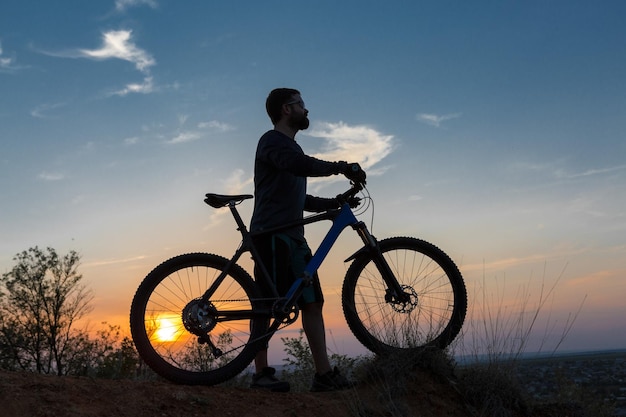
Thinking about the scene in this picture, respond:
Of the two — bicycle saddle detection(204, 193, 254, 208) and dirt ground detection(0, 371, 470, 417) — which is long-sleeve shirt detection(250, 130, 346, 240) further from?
dirt ground detection(0, 371, 470, 417)

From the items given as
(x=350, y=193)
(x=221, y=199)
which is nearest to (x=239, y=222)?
(x=221, y=199)

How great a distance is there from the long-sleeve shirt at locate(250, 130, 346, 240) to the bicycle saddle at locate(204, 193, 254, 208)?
0.96ft

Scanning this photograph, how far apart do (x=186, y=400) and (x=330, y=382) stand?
1.33 metres

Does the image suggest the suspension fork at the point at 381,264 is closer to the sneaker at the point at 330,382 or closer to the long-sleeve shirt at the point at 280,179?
the long-sleeve shirt at the point at 280,179

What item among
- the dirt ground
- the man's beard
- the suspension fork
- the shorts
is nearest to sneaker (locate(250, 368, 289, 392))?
the dirt ground

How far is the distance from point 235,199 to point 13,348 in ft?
74.1

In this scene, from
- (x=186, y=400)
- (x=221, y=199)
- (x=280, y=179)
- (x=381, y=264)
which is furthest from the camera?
(x=381, y=264)

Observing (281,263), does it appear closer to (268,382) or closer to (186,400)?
(268,382)

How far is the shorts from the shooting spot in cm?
501

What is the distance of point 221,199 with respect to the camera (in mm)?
4852

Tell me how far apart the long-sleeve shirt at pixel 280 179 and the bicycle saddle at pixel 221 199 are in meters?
0.29

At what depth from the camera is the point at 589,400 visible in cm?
585

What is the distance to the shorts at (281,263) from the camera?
16.4ft

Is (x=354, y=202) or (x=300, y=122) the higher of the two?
(x=300, y=122)
